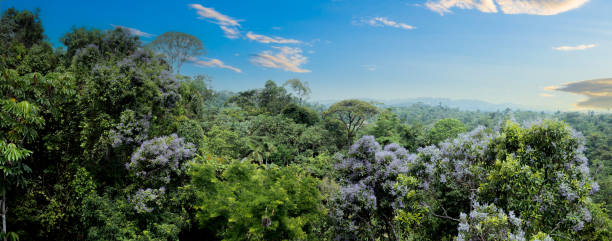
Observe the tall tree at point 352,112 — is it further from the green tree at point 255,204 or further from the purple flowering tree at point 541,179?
the purple flowering tree at point 541,179

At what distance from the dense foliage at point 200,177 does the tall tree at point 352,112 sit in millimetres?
17547

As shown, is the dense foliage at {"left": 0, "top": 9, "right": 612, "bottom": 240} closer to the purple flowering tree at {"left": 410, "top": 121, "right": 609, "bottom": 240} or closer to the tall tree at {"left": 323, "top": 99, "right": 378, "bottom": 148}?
the purple flowering tree at {"left": 410, "top": 121, "right": 609, "bottom": 240}

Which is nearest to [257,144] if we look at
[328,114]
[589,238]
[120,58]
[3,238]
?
[328,114]

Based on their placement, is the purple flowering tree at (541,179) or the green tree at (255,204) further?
the green tree at (255,204)

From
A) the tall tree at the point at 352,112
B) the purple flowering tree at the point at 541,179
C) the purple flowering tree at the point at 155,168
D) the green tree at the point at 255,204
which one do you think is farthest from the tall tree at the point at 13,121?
the tall tree at the point at 352,112

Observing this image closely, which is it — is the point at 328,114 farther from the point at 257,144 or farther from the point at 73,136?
the point at 73,136

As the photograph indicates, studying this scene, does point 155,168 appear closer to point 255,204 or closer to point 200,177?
point 200,177

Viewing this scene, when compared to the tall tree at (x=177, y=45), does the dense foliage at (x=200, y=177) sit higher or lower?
lower

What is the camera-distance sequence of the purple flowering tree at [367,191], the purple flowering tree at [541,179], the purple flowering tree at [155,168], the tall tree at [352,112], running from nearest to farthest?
the purple flowering tree at [541,179], the purple flowering tree at [367,191], the purple flowering tree at [155,168], the tall tree at [352,112]

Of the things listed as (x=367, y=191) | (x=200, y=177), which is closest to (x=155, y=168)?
(x=200, y=177)

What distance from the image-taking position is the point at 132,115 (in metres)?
8.17

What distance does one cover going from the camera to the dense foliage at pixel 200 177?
14.6 ft

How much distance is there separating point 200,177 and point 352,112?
19772mm

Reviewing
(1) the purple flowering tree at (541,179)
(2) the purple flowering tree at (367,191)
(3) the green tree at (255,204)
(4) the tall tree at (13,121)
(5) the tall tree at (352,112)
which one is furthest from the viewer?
(5) the tall tree at (352,112)
